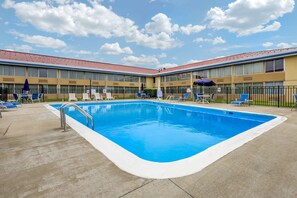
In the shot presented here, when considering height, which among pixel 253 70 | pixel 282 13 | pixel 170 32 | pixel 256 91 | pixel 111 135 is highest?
pixel 170 32

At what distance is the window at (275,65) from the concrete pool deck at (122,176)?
15.1 m

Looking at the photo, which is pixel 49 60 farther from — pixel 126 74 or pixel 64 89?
pixel 126 74

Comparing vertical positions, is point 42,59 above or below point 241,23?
below

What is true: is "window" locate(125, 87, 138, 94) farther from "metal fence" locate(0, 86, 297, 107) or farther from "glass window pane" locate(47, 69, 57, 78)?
"glass window pane" locate(47, 69, 57, 78)

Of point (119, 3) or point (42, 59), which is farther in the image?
point (42, 59)

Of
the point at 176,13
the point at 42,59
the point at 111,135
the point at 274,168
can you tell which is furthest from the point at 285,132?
the point at 42,59

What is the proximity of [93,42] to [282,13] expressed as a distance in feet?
70.7

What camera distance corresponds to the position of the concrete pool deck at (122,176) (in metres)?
1.81

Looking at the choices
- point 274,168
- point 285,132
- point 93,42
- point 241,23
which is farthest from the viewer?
point 93,42

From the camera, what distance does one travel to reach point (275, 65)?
49.1 ft

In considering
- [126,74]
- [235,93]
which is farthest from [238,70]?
[126,74]

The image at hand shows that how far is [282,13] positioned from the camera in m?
13.7

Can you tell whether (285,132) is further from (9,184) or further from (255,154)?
(9,184)

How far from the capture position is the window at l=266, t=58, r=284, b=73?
47.8 ft
